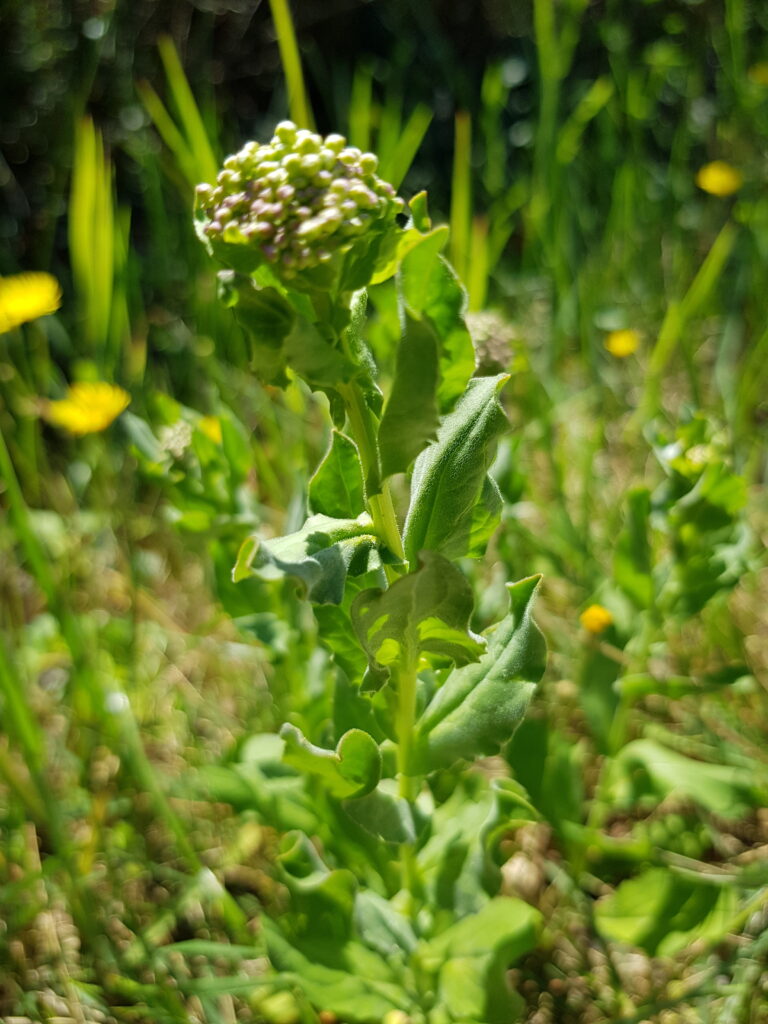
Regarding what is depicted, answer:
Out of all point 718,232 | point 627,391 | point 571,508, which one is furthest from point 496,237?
point 718,232

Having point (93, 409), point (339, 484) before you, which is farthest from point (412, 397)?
point (93, 409)

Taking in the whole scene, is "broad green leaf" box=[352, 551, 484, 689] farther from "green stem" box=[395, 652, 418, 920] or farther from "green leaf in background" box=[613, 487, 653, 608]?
"green leaf in background" box=[613, 487, 653, 608]

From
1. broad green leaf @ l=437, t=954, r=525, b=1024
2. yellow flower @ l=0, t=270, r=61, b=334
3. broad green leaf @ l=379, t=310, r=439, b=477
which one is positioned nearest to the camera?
broad green leaf @ l=379, t=310, r=439, b=477

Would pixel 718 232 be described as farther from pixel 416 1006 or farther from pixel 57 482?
pixel 416 1006

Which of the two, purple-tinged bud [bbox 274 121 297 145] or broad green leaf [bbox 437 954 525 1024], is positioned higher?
purple-tinged bud [bbox 274 121 297 145]

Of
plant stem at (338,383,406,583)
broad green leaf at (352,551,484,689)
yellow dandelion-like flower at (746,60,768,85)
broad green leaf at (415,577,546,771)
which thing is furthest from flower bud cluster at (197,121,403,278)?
yellow dandelion-like flower at (746,60,768,85)

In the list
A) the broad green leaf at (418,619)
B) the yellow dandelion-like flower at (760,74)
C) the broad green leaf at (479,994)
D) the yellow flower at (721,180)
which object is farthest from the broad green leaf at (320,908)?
the yellow dandelion-like flower at (760,74)

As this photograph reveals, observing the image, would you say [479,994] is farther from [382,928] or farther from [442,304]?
[442,304]
